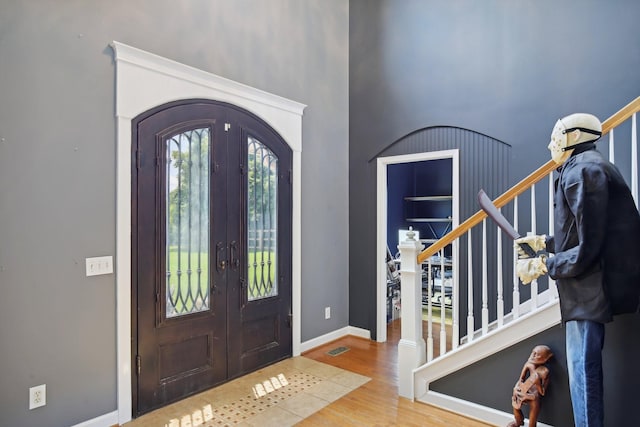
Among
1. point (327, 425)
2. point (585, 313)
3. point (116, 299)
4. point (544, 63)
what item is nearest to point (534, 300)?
point (585, 313)

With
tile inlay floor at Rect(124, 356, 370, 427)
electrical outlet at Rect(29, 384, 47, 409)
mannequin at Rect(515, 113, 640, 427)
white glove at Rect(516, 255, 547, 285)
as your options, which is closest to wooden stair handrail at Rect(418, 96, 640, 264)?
mannequin at Rect(515, 113, 640, 427)

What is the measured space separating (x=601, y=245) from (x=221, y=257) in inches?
107

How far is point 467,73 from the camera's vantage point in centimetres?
400

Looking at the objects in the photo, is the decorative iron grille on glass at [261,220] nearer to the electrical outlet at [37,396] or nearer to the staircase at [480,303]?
the staircase at [480,303]

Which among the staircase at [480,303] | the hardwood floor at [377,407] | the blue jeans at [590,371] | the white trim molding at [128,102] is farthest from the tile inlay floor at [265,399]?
the blue jeans at [590,371]

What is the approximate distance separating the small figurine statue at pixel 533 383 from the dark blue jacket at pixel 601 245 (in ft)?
1.95

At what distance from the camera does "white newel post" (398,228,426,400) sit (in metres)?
3.06

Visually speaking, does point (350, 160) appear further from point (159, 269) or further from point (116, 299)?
point (116, 299)

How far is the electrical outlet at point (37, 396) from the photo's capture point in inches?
93.0

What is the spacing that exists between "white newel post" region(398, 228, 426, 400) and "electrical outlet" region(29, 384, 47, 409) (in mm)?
2488

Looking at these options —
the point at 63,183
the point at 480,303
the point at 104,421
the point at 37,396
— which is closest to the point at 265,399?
the point at 104,421

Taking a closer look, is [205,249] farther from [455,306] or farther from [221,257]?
[455,306]

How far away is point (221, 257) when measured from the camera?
11.1ft

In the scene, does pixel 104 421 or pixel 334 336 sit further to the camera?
pixel 334 336
